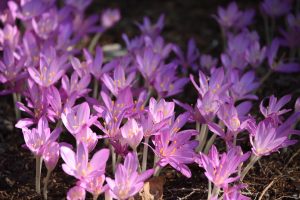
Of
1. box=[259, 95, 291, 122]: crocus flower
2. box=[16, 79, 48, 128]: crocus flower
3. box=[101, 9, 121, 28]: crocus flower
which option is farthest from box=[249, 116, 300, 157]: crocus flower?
box=[101, 9, 121, 28]: crocus flower

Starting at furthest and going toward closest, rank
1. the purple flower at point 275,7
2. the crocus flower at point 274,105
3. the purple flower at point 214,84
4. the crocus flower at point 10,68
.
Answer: the purple flower at point 275,7, the crocus flower at point 10,68, the purple flower at point 214,84, the crocus flower at point 274,105

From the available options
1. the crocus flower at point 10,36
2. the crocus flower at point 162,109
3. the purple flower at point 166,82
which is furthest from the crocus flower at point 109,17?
the crocus flower at point 162,109

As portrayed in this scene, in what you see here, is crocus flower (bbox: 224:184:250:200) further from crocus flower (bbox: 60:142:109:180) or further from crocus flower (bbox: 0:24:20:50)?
crocus flower (bbox: 0:24:20:50)

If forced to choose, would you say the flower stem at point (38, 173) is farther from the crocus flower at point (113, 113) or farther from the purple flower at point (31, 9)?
the purple flower at point (31, 9)

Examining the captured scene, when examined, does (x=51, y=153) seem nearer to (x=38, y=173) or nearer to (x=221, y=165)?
(x=38, y=173)

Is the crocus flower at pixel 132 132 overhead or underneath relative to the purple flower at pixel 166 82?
overhead

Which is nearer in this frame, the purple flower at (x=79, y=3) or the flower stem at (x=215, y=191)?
the flower stem at (x=215, y=191)

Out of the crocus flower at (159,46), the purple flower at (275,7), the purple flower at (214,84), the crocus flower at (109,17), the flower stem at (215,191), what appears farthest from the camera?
the crocus flower at (109,17)

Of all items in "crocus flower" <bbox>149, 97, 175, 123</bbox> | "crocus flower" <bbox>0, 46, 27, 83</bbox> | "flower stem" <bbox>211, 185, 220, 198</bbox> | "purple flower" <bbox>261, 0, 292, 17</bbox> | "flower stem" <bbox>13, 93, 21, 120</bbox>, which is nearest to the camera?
"flower stem" <bbox>211, 185, 220, 198</bbox>

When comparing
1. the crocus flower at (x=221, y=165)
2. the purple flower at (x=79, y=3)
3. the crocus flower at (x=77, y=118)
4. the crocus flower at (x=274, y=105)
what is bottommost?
the crocus flower at (x=221, y=165)
